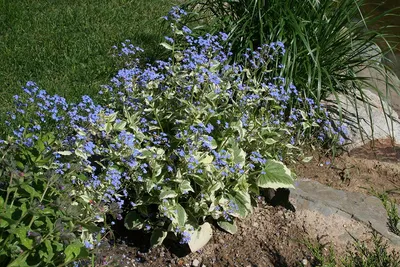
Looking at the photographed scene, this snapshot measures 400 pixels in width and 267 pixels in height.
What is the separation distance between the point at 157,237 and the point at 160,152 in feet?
1.57

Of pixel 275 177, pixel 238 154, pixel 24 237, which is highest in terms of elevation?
pixel 24 237

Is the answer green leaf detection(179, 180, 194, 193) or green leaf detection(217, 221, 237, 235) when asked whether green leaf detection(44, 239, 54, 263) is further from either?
green leaf detection(217, 221, 237, 235)

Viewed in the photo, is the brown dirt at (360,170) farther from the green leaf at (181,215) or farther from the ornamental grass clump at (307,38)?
the green leaf at (181,215)

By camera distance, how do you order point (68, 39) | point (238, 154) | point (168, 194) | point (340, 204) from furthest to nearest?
point (68, 39)
point (340, 204)
point (238, 154)
point (168, 194)

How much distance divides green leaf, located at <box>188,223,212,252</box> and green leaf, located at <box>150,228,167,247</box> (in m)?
0.16

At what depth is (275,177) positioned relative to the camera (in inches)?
145

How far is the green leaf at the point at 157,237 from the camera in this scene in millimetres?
3436

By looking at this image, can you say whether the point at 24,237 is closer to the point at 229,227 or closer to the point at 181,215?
the point at 181,215

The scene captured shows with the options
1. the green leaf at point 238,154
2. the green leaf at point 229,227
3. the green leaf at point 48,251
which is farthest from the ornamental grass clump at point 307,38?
the green leaf at point 48,251

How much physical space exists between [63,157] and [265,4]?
2.20 metres

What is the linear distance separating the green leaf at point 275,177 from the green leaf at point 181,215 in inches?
21.3

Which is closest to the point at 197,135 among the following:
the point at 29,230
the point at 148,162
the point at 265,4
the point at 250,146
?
the point at 148,162

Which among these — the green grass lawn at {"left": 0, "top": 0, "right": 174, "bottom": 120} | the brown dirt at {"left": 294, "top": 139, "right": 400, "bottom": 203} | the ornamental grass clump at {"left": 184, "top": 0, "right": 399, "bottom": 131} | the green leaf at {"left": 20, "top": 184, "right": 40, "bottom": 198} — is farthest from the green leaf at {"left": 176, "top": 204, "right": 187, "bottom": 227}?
the green grass lawn at {"left": 0, "top": 0, "right": 174, "bottom": 120}

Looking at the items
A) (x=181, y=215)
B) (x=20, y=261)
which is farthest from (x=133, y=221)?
(x=20, y=261)
